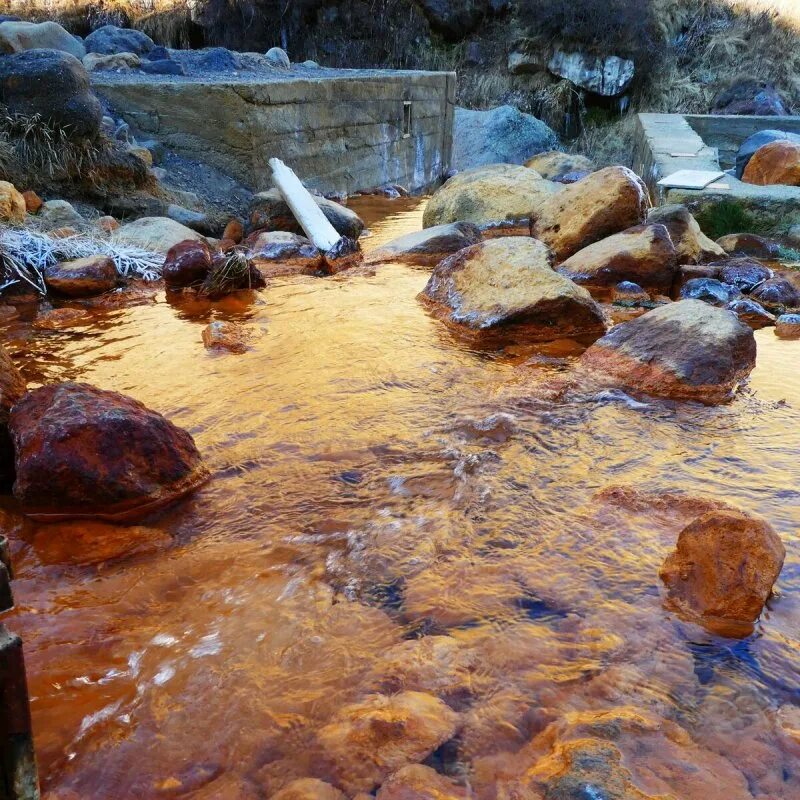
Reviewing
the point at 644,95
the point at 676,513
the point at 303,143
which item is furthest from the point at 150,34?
the point at 676,513

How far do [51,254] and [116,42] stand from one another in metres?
9.30

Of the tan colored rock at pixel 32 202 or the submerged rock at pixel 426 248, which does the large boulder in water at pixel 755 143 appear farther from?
the tan colored rock at pixel 32 202

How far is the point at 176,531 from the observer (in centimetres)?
276

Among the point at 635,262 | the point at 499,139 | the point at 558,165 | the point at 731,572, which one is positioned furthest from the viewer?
the point at 499,139

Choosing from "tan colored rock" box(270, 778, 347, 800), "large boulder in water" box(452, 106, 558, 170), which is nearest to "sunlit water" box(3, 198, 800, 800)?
"tan colored rock" box(270, 778, 347, 800)

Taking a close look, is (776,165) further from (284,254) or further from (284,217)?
(284,254)

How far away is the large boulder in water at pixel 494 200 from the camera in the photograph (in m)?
8.75

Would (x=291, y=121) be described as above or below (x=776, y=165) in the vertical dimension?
above

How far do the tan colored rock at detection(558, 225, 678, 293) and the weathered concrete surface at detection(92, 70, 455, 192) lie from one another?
5.05 m

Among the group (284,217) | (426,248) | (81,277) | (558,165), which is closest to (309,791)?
(81,277)

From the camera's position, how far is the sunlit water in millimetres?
1891

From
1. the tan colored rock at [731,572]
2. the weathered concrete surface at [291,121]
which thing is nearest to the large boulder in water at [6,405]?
the tan colored rock at [731,572]

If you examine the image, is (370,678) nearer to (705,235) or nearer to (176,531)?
(176,531)

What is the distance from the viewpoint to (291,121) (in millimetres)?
10320
